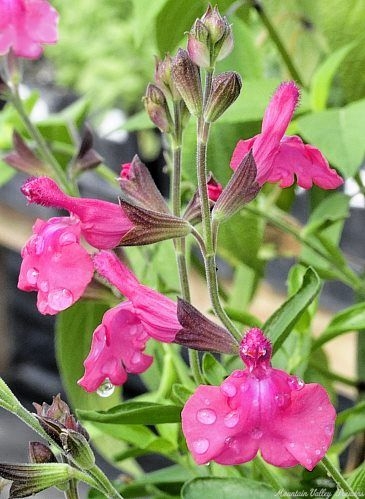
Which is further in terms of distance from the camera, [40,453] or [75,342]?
[75,342]

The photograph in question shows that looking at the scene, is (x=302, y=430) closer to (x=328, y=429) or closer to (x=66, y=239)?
(x=328, y=429)

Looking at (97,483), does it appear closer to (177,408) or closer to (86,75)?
(177,408)

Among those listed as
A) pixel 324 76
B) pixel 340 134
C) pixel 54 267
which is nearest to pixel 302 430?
pixel 54 267

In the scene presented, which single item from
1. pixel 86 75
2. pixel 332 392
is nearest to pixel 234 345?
pixel 332 392

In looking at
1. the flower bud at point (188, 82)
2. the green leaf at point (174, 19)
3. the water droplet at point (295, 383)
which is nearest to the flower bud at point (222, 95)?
the flower bud at point (188, 82)

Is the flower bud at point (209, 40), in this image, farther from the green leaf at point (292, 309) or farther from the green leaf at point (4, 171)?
the green leaf at point (4, 171)

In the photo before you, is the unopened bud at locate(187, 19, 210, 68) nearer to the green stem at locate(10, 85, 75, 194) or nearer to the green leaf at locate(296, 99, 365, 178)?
the green leaf at locate(296, 99, 365, 178)
